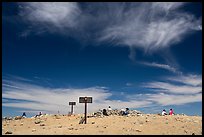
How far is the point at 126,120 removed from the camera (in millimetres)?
29812

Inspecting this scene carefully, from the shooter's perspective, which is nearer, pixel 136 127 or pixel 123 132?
pixel 123 132

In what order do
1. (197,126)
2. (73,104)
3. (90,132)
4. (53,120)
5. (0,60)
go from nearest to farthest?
(0,60) < (90,132) < (197,126) < (53,120) < (73,104)

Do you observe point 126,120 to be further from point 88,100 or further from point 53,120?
point 53,120

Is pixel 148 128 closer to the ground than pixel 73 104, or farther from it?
closer to the ground

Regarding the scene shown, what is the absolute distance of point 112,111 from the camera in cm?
4112

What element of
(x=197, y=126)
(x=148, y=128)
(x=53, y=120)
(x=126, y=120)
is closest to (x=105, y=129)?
(x=148, y=128)

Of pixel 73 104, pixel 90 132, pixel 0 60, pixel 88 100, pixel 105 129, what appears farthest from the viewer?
pixel 73 104

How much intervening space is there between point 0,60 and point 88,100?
12.1m

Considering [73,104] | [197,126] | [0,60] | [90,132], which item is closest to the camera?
[0,60]

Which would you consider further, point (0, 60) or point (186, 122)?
point (186, 122)

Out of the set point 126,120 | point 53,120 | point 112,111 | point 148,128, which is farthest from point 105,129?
point 112,111

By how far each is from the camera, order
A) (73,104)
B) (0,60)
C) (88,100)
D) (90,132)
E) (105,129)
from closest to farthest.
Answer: (0,60) → (90,132) → (105,129) → (88,100) → (73,104)

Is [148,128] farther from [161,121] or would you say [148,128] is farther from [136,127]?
[161,121]

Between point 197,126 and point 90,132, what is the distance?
11708 millimetres
